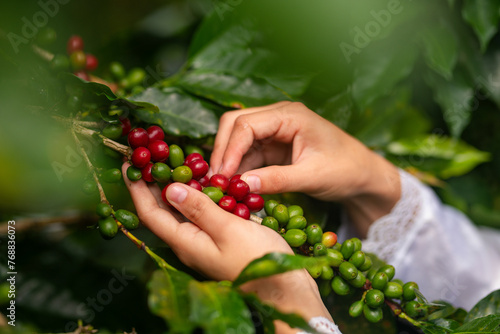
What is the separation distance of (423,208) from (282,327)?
0.75 metres

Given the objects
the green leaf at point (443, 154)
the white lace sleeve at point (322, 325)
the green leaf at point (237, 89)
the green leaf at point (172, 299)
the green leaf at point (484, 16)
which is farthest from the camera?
the green leaf at point (443, 154)

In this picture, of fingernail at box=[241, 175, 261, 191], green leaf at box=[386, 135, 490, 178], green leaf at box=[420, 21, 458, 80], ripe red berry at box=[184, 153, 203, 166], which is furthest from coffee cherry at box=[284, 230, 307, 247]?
green leaf at box=[386, 135, 490, 178]

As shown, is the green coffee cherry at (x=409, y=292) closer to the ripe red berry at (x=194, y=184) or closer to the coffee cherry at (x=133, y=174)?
A: the ripe red berry at (x=194, y=184)

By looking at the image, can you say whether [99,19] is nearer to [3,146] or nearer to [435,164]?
[3,146]

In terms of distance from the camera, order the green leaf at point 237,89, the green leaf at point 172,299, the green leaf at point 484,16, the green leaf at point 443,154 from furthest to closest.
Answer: the green leaf at point 443,154 → the green leaf at point 484,16 → the green leaf at point 237,89 → the green leaf at point 172,299

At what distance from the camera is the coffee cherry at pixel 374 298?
26.8 inches

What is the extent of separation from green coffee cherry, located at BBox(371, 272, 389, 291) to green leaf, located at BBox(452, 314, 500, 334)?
0.45 ft

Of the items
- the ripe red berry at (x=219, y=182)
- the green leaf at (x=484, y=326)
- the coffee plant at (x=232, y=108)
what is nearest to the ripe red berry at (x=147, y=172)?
the coffee plant at (x=232, y=108)

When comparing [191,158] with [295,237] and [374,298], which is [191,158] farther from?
[374,298]

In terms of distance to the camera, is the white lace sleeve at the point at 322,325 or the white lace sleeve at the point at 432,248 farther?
the white lace sleeve at the point at 432,248

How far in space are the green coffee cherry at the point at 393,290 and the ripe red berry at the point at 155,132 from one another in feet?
1.60

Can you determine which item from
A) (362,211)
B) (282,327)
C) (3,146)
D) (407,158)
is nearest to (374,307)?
(282,327)

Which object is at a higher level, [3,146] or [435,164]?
[3,146]

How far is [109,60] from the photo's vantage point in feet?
3.67
